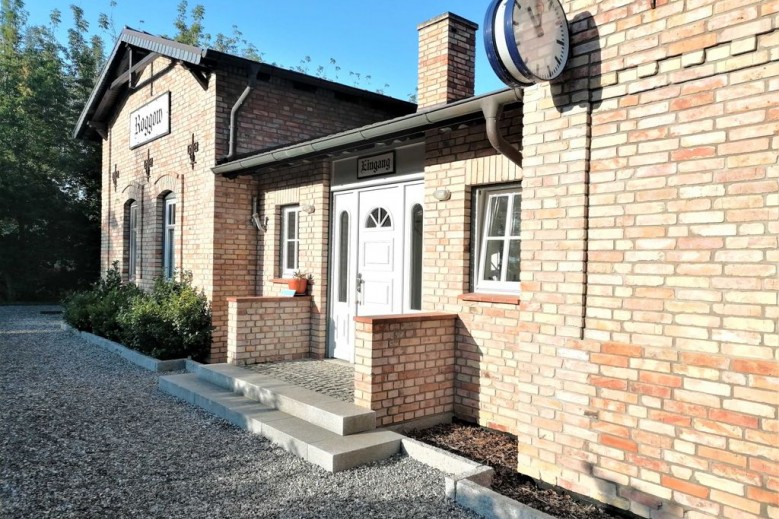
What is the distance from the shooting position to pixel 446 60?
743 cm

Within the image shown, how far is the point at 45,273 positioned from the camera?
19641 mm

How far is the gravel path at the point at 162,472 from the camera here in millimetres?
3730

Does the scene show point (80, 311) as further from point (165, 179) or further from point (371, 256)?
point (371, 256)

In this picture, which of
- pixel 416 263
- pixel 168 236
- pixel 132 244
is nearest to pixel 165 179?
pixel 168 236

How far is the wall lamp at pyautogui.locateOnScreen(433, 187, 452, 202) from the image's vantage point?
5.82 m

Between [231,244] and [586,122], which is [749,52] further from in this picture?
[231,244]

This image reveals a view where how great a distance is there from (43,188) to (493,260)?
62.2ft

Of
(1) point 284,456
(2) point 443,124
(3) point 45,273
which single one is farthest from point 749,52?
(3) point 45,273

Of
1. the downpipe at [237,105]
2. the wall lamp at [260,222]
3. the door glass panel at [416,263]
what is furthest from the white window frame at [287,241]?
the door glass panel at [416,263]

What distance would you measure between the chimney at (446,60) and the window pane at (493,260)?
9.18ft

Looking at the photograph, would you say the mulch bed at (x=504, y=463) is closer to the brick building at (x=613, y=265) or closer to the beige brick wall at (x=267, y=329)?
the brick building at (x=613, y=265)

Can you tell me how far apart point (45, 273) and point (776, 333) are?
72.1ft

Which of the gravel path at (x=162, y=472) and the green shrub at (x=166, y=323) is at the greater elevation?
the green shrub at (x=166, y=323)

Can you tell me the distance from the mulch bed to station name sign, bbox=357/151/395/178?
126 inches
